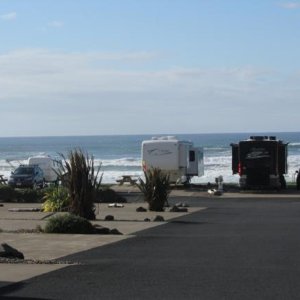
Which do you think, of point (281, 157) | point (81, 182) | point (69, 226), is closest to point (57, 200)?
point (81, 182)

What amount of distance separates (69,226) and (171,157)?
24403 mm

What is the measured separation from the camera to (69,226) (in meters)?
16.4

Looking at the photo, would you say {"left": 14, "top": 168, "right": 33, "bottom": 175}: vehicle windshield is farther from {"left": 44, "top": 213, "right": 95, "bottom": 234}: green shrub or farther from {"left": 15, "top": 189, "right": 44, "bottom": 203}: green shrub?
{"left": 44, "top": 213, "right": 95, "bottom": 234}: green shrub

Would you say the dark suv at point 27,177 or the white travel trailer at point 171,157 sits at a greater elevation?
the white travel trailer at point 171,157

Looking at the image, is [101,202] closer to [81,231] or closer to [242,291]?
[81,231]

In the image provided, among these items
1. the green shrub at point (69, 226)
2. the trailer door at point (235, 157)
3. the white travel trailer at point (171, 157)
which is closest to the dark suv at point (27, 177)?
the white travel trailer at point (171, 157)

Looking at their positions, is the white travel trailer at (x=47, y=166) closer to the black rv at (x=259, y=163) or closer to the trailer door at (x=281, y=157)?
Result: the black rv at (x=259, y=163)

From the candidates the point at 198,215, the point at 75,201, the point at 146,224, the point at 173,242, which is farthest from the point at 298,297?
the point at 198,215

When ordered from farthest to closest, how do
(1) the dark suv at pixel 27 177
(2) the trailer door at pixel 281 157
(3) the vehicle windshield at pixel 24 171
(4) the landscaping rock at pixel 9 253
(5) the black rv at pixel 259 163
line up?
1. (3) the vehicle windshield at pixel 24 171
2. (1) the dark suv at pixel 27 177
3. (2) the trailer door at pixel 281 157
4. (5) the black rv at pixel 259 163
5. (4) the landscaping rock at pixel 9 253

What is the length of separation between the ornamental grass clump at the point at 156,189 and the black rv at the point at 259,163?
40.1 feet

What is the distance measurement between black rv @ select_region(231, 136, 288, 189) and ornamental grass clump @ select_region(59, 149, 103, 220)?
1727cm

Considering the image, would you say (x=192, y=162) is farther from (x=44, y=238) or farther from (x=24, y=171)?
(x=44, y=238)

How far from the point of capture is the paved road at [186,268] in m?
8.41

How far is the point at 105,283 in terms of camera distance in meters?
9.08
